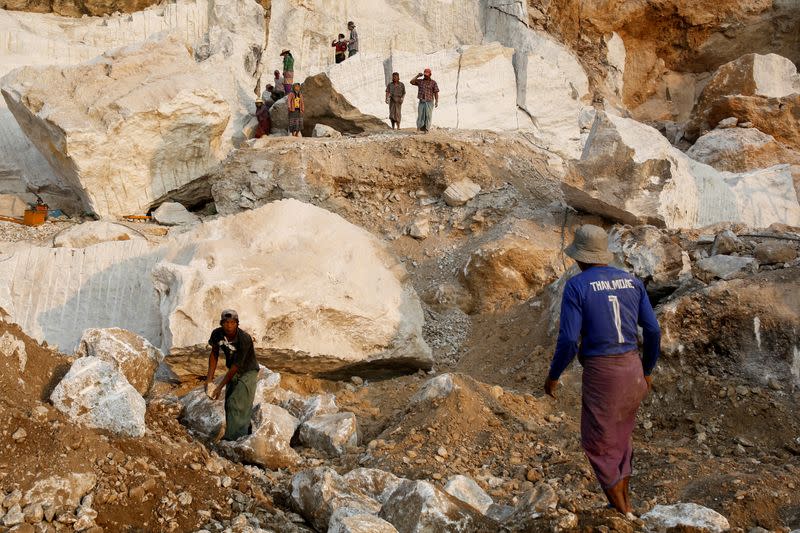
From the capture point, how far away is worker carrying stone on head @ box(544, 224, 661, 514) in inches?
120

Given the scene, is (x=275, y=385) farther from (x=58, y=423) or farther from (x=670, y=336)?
(x=670, y=336)

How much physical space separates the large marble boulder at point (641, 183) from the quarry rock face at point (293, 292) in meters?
2.15

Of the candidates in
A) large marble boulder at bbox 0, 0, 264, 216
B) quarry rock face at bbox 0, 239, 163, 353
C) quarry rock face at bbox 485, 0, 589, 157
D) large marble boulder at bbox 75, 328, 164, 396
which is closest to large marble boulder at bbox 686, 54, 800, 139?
quarry rock face at bbox 485, 0, 589, 157

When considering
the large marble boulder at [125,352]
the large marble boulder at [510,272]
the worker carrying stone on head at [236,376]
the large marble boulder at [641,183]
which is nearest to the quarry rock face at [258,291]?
the large marble boulder at [125,352]

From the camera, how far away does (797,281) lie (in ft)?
16.3

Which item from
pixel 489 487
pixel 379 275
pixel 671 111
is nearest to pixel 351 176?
pixel 379 275

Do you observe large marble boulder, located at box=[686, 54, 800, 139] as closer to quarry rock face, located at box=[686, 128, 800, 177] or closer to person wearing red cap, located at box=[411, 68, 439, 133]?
quarry rock face, located at box=[686, 128, 800, 177]

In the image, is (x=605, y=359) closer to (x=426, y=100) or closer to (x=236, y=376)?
(x=236, y=376)

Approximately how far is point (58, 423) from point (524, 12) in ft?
47.5

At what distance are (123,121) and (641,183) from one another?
6799mm

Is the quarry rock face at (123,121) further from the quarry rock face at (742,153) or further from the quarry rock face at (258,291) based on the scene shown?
the quarry rock face at (742,153)

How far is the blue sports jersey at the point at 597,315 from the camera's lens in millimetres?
3043

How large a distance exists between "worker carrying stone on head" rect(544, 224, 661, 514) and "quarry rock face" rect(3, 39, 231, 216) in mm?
8444

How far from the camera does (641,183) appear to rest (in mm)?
7070
